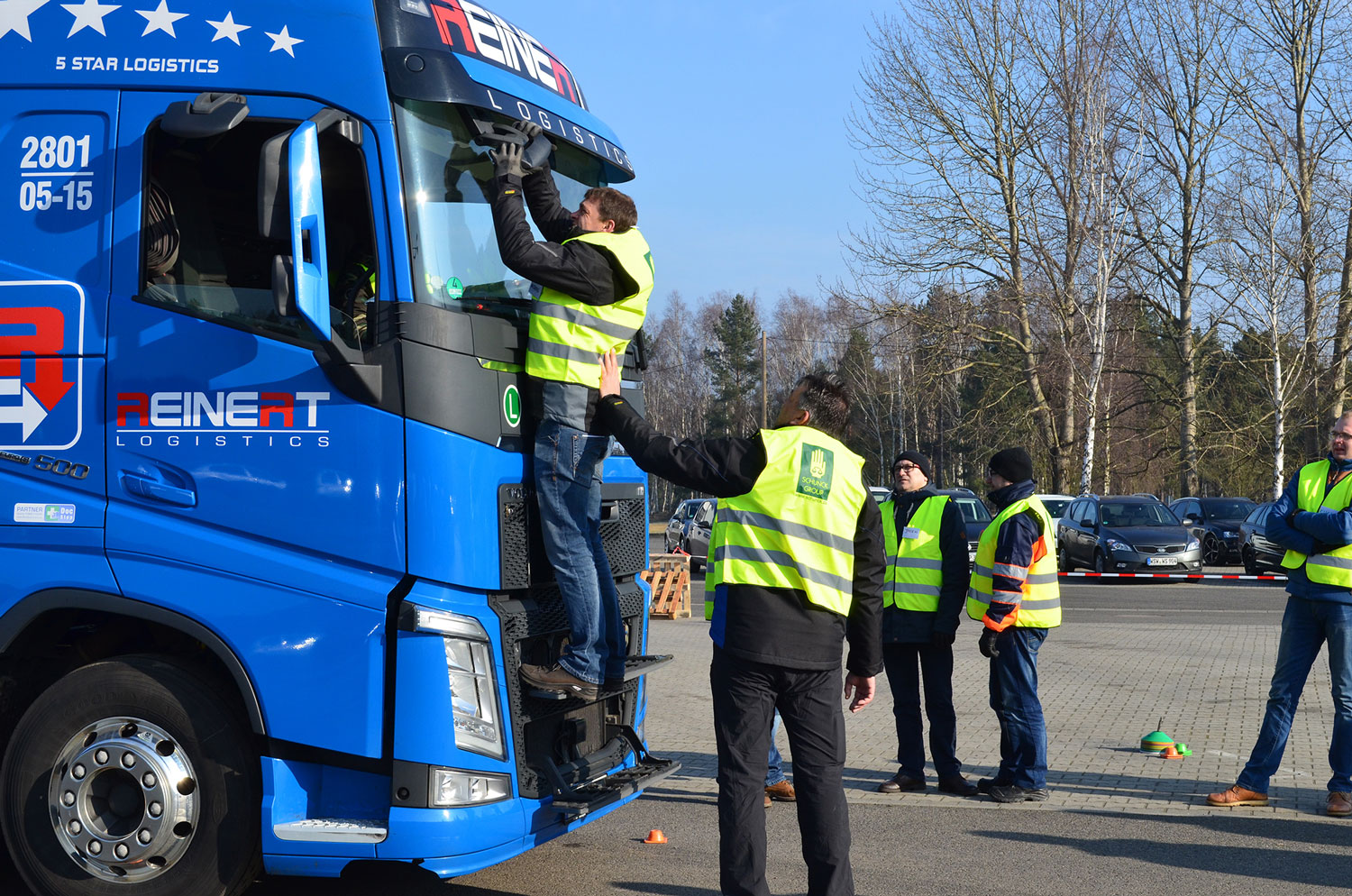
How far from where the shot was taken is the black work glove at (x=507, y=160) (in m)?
4.72

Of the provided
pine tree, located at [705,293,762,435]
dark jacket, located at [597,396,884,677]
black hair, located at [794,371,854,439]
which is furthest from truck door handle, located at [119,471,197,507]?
pine tree, located at [705,293,762,435]

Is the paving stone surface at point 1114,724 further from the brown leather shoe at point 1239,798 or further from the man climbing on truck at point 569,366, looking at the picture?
the man climbing on truck at point 569,366

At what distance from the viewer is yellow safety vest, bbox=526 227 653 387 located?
15.7ft

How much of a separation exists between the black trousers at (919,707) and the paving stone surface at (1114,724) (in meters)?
0.20

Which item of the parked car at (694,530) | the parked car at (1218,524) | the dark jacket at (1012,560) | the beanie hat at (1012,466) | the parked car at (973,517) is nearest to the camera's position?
the dark jacket at (1012,560)

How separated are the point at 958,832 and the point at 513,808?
269 centimetres

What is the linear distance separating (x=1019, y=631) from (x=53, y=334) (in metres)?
4.94

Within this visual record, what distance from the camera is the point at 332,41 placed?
4.56 meters

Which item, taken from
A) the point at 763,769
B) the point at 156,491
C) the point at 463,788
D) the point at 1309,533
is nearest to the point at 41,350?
the point at 156,491

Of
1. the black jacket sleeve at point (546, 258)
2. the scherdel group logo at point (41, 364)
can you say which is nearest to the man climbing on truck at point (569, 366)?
the black jacket sleeve at point (546, 258)

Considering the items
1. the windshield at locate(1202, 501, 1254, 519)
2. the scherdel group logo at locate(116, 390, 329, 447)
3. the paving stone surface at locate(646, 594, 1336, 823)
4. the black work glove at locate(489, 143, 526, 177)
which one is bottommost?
the paving stone surface at locate(646, 594, 1336, 823)

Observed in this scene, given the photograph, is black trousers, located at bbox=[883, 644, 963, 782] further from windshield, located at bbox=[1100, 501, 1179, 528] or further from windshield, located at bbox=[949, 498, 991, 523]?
windshield, located at bbox=[1100, 501, 1179, 528]

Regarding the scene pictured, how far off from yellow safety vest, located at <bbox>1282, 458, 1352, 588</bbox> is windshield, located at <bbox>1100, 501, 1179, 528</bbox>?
57.7 feet

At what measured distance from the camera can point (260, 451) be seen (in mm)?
4441
